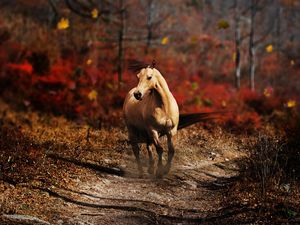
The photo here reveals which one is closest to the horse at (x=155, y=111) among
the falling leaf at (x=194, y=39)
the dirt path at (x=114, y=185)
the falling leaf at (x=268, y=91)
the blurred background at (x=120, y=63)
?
the dirt path at (x=114, y=185)

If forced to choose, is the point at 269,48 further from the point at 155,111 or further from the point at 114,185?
the point at 114,185

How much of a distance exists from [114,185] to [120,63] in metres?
12.3

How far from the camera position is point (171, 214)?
24.6 ft

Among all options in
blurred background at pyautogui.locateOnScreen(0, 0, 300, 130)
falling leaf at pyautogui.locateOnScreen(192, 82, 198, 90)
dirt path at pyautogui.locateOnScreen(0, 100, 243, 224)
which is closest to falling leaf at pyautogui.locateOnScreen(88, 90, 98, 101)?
blurred background at pyautogui.locateOnScreen(0, 0, 300, 130)

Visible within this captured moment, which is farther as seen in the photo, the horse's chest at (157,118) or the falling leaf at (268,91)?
the falling leaf at (268,91)

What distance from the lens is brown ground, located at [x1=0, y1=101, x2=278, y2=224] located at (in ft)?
24.0

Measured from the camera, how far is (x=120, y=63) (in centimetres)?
2119

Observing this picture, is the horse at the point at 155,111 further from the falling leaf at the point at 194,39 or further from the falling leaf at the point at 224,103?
the falling leaf at the point at 194,39

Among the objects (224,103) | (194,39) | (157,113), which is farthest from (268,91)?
(157,113)

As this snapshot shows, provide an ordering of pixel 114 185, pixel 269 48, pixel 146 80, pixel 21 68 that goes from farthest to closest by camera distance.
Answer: pixel 269 48, pixel 21 68, pixel 114 185, pixel 146 80

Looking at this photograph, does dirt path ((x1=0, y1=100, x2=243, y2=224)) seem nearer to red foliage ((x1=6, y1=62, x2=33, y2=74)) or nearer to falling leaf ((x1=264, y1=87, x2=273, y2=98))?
red foliage ((x1=6, y1=62, x2=33, y2=74))

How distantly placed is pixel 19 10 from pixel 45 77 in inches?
558

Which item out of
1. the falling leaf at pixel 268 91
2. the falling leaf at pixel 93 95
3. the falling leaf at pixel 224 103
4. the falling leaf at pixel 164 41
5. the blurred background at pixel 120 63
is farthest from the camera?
the falling leaf at pixel 164 41

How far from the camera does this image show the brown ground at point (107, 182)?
7305 millimetres
